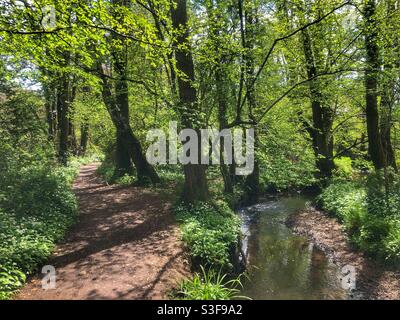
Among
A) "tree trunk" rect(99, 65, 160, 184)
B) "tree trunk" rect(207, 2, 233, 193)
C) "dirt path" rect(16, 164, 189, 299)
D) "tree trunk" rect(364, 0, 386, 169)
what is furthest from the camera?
"tree trunk" rect(99, 65, 160, 184)

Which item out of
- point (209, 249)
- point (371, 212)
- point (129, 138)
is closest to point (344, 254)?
point (371, 212)

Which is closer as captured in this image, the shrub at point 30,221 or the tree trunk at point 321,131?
the shrub at point 30,221

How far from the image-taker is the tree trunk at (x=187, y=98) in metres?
9.88

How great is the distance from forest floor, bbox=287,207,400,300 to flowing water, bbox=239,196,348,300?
0.31 m

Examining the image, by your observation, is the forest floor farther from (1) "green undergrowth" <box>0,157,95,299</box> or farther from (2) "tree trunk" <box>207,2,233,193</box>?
(1) "green undergrowth" <box>0,157,95,299</box>

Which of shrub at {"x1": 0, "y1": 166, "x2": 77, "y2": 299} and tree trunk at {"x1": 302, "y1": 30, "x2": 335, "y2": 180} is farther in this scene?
tree trunk at {"x1": 302, "y1": 30, "x2": 335, "y2": 180}

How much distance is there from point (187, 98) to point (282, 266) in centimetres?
553

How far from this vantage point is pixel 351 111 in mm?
17953

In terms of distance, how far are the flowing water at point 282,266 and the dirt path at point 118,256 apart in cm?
190

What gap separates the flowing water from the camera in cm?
691

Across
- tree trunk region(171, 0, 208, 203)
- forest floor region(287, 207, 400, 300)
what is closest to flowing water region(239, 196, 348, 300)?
forest floor region(287, 207, 400, 300)

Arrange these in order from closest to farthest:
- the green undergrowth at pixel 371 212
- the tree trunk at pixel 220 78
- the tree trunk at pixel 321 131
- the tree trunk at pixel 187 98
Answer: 1. the green undergrowth at pixel 371 212
2. the tree trunk at pixel 220 78
3. the tree trunk at pixel 187 98
4. the tree trunk at pixel 321 131

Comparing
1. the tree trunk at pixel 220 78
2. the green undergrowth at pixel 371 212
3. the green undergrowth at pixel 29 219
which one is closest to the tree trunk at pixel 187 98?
the tree trunk at pixel 220 78

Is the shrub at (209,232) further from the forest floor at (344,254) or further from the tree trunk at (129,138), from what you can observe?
the tree trunk at (129,138)
